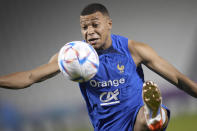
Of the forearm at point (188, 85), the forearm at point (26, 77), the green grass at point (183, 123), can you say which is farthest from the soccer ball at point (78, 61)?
the green grass at point (183, 123)

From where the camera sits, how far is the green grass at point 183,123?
4402mm

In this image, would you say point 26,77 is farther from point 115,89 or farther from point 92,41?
point 115,89

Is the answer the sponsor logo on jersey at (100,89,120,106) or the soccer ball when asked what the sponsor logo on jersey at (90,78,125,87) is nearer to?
the sponsor logo on jersey at (100,89,120,106)

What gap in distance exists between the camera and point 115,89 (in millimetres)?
2596

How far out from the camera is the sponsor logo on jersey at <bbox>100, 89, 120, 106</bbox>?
102 inches

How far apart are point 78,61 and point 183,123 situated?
2768 mm

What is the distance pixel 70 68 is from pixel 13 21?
7.62ft

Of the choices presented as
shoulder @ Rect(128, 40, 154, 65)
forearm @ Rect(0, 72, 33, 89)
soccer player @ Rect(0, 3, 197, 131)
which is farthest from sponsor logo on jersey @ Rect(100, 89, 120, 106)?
forearm @ Rect(0, 72, 33, 89)

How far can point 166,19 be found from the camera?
4.61 metres

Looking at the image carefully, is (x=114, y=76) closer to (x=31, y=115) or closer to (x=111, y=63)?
(x=111, y=63)

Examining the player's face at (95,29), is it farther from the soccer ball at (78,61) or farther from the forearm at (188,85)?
the forearm at (188,85)

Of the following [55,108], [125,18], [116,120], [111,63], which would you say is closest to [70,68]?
[111,63]

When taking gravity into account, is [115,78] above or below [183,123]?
above

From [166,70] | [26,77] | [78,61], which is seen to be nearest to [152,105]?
[166,70]
